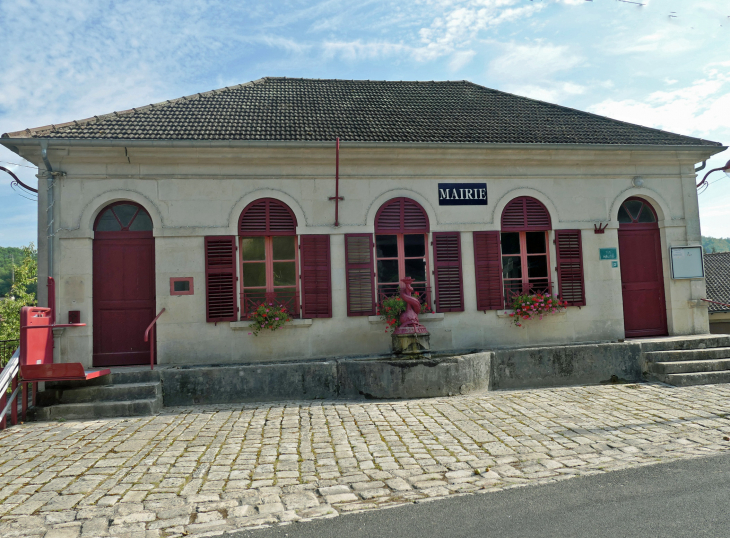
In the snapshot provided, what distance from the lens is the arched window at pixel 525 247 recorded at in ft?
31.0

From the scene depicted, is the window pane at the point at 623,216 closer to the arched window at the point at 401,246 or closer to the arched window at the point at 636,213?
the arched window at the point at 636,213

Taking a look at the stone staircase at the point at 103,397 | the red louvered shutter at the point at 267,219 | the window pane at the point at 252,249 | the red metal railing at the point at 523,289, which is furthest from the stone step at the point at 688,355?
the stone staircase at the point at 103,397

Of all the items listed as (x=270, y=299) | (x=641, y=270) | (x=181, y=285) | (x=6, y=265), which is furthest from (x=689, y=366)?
(x=6, y=265)

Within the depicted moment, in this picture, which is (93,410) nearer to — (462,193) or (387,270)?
(387,270)

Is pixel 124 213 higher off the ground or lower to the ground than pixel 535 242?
higher

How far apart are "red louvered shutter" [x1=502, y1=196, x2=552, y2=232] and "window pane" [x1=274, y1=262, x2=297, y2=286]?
3.93 metres

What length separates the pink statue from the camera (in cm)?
798

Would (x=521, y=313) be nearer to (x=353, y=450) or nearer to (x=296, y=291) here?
(x=296, y=291)

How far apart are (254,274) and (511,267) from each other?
15.3 feet

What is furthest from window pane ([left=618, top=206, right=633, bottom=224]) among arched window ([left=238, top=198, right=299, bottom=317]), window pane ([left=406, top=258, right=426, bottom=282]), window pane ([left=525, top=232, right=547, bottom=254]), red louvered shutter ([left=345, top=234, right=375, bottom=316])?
arched window ([left=238, top=198, right=299, bottom=317])

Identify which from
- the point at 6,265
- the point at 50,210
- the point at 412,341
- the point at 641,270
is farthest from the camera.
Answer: the point at 6,265

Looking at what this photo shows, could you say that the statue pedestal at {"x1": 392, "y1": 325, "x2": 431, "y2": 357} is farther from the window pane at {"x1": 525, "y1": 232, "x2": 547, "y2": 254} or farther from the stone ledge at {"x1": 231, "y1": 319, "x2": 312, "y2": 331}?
the window pane at {"x1": 525, "y1": 232, "x2": 547, "y2": 254}

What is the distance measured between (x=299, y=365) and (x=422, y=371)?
5.91 feet

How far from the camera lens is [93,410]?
6668 mm
